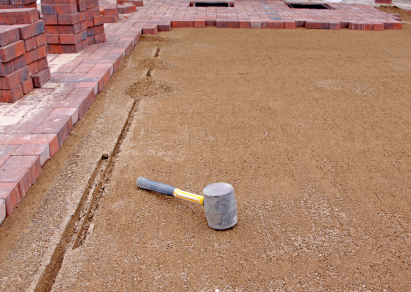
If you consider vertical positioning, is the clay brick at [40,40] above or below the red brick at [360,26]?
above

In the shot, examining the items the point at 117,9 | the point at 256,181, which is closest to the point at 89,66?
the point at 256,181

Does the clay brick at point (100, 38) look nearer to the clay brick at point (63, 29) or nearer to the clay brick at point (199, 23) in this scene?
the clay brick at point (63, 29)

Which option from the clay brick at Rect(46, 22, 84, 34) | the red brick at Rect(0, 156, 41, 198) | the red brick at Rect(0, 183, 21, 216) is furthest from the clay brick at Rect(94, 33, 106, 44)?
the red brick at Rect(0, 183, 21, 216)

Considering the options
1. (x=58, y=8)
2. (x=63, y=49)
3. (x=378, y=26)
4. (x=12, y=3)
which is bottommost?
(x=63, y=49)

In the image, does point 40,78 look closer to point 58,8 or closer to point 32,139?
point 32,139

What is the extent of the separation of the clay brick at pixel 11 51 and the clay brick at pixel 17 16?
32 centimetres

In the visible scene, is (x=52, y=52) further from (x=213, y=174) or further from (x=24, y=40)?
(x=213, y=174)

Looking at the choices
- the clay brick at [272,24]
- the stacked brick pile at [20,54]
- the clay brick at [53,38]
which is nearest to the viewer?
the stacked brick pile at [20,54]

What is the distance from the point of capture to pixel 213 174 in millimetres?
3051

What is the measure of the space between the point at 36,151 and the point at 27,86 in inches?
60.9

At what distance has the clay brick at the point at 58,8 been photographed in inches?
224

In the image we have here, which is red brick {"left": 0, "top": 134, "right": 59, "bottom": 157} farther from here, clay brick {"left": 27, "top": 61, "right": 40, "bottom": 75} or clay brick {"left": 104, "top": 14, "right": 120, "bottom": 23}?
clay brick {"left": 104, "top": 14, "right": 120, "bottom": 23}

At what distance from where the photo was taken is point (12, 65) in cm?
405

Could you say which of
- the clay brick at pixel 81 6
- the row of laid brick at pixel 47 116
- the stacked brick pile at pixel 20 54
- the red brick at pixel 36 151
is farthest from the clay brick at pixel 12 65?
the clay brick at pixel 81 6
